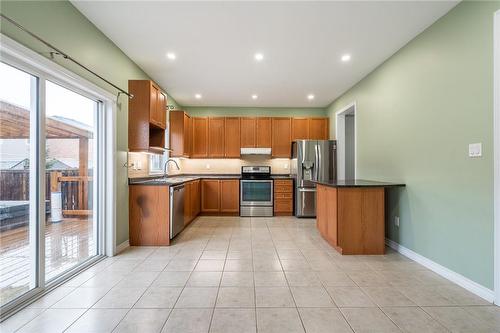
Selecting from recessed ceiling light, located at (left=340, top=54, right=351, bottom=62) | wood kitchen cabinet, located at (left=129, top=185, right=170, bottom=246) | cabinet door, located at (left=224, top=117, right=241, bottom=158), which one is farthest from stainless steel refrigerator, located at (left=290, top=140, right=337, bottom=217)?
wood kitchen cabinet, located at (left=129, top=185, right=170, bottom=246)

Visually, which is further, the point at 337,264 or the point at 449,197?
the point at 337,264

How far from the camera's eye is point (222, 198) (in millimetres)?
5719

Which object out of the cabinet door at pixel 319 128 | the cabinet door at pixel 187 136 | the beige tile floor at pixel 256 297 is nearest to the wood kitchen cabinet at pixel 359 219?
the beige tile floor at pixel 256 297

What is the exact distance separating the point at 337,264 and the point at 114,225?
2.74 m

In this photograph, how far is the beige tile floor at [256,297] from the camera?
1716mm

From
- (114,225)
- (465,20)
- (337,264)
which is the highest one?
(465,20)

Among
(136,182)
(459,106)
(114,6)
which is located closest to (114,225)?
(136,182)

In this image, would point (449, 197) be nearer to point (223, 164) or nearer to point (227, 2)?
point (227, 2)

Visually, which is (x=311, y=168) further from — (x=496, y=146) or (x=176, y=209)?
(x=496, y=146)

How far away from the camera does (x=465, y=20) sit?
2.24m

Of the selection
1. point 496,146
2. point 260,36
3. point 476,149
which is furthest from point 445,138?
point 260,36

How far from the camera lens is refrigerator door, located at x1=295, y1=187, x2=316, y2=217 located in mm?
5422

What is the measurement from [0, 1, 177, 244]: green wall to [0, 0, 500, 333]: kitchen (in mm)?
17

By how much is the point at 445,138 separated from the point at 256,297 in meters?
2.39
